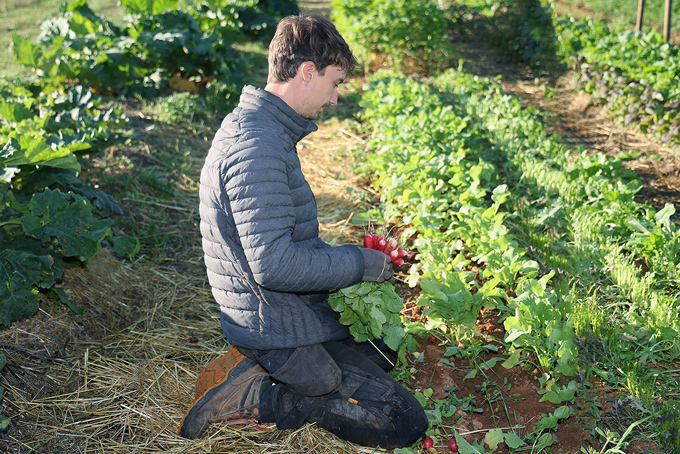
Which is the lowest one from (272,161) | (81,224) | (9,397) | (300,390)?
(9,397)

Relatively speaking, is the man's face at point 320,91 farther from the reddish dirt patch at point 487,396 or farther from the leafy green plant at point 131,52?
the leafy green plant at point 131,52

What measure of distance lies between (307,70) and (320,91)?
11 cm

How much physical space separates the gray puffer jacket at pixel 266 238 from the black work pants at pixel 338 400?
92mm

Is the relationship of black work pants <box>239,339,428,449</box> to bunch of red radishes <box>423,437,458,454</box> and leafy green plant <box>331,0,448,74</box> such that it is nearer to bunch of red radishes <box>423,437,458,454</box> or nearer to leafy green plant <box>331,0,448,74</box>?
bunch of red radishes <box>423,437,458,454</box>

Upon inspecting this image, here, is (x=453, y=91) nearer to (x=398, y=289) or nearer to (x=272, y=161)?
(x=398, y=289)

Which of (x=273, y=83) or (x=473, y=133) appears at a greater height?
(x=273, y=83)

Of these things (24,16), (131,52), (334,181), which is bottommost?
(24,16)

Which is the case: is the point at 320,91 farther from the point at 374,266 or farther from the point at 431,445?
the point at 431,445

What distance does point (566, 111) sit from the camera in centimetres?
680

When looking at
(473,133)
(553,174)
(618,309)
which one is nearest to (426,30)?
(473,133)

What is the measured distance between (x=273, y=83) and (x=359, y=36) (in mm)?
6226

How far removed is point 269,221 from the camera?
1.99m

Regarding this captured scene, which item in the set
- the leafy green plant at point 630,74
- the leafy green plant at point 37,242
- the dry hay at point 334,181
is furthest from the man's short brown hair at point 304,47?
the leafy green plant at point 630,74

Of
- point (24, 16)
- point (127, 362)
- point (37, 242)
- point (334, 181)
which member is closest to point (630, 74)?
point (334, 181)
